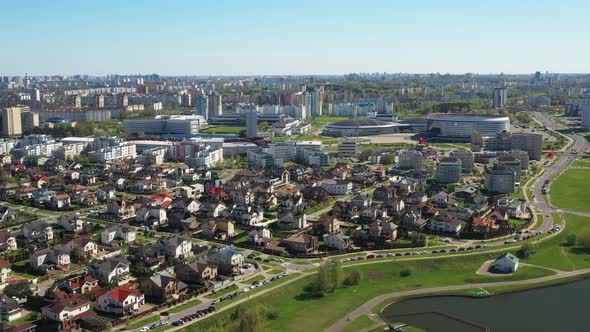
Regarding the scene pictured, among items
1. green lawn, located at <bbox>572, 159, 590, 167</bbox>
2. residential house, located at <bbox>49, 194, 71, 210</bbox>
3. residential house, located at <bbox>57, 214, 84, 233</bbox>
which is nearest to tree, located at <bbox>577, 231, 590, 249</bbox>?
residential house, located at <bbox>57, 214, 84, 233</bbox>

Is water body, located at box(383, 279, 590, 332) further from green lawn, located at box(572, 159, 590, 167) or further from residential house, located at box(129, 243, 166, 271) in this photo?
green lawn, located at box(572, 159, 590, 167)

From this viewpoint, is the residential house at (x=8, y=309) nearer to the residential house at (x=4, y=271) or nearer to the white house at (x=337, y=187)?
the residential house at (x=4, y=271)

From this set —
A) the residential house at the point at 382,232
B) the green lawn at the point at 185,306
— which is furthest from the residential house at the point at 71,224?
the residential house at the point at 382,232

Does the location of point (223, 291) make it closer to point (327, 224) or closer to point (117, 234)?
point (327, 224)

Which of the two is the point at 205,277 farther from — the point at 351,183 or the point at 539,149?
the point at 539,149

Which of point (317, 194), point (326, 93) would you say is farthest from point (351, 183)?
point (326, 93)

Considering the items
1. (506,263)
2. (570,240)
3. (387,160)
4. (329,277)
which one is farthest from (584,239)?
(387,160)
